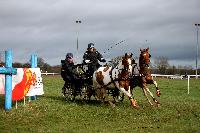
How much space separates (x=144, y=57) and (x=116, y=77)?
4.11 feet

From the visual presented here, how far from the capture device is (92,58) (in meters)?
17.7

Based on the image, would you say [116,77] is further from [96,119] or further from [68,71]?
[96,119]

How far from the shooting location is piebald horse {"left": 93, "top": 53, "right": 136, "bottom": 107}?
15.7m

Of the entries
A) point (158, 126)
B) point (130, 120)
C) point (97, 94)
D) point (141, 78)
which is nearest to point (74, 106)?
point (97, 94)

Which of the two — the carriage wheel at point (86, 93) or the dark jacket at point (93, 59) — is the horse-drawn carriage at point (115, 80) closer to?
the carriage wheel at point (86, 93)

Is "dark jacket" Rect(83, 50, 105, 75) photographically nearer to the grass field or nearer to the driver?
the driver

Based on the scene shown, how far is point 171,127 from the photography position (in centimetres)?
1140

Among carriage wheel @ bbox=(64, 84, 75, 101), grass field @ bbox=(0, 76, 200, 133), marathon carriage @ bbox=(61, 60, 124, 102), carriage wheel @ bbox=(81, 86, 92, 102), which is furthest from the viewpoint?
carriage wheel @ bbox=(64, 84, 75, 101)

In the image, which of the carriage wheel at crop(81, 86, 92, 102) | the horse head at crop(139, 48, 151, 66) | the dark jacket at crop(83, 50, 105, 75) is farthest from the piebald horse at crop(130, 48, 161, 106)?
the carriage wheel at crop(81, 86, 92, 102)

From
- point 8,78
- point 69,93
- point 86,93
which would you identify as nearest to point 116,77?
point 86,93

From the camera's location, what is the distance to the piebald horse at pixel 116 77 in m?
15.7

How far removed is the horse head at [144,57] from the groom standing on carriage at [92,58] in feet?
7.88

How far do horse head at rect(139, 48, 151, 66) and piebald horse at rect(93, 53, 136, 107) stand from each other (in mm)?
330

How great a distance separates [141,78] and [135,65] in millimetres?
536
